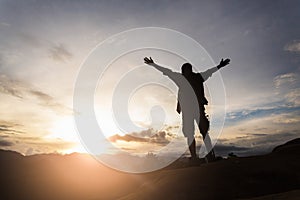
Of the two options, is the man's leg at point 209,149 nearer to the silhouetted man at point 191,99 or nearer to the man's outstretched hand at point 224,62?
the silhouetted man at point 191,99

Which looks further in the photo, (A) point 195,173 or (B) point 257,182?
(A) point 195,173

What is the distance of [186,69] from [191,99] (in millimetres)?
1343

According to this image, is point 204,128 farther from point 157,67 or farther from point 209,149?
point 157,67

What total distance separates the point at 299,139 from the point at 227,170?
15.8 m

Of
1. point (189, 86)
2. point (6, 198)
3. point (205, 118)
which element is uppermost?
point (189, 86)

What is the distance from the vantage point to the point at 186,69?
12070 mm

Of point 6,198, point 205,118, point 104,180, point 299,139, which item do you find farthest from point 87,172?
point 205,118

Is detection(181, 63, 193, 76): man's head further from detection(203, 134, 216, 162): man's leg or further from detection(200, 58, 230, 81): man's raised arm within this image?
detection(203, 134, 216, 162): man's leg

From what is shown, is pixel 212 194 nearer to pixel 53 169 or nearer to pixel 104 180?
pixel 104 180

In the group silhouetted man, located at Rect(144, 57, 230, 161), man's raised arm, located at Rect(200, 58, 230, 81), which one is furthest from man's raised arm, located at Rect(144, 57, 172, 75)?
man's raised arm, located at Rect(200, 58, 230, 81)

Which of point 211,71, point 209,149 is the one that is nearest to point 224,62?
point 211,71

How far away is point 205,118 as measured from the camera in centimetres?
1172

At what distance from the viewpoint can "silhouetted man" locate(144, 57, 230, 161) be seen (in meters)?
11.7

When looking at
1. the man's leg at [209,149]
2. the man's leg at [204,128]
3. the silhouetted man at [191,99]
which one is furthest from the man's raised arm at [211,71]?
the man's leg at [209,149]
